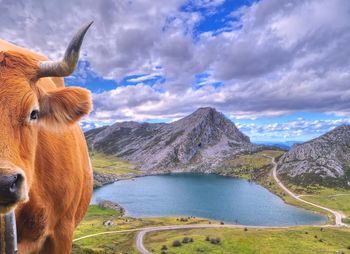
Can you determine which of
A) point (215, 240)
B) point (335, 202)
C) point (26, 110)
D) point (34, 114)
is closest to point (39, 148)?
point (34, 114)

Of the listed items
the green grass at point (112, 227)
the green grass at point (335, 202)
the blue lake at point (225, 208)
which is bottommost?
the green grass at point (112, 227)

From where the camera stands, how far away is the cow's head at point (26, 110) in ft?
16.2

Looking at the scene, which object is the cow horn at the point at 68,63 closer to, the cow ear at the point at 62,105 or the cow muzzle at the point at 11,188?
the cow ear at the point at 62,105

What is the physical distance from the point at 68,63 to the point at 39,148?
69.2 inches

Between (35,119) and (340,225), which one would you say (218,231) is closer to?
(340,225)

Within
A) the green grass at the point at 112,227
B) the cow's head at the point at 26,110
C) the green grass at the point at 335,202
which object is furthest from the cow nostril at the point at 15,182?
the green grass at the point at 335,202

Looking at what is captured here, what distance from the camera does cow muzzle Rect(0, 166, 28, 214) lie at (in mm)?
4691

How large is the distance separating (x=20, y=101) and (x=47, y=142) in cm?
140

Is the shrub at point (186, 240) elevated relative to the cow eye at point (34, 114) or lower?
lower

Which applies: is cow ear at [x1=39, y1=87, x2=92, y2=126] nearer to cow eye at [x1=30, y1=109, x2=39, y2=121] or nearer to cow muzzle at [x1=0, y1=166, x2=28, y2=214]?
cow eye at [x1=30, y1=109, x2=39, y2=121]

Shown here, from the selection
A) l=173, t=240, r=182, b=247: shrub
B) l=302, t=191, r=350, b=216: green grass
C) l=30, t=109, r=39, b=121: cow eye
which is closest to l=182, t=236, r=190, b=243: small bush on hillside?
l=173, t=240, r=182, b=247: shrub

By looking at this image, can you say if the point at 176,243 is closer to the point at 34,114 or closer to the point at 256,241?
the point at 256,241

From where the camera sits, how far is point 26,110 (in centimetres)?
575

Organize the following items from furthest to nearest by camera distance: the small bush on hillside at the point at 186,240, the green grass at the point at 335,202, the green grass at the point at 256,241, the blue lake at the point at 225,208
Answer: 1. the green grass at the point at 335,202
2. the blue lake at the point at 225,208
3. the small bush on hillside at the point at 186,240
4. the green grass at the point at 256,241
